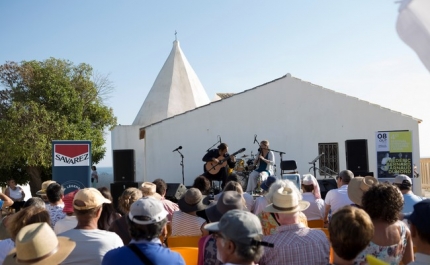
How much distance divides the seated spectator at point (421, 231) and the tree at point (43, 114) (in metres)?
22.0

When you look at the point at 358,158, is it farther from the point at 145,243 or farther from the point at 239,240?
the point at 239,240

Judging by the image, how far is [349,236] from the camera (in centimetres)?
269

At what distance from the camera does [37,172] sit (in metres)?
25.1

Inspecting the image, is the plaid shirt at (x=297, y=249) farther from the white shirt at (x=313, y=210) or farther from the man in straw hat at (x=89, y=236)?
the white shirt at (x=313, y=210)

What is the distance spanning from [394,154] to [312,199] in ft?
28.7

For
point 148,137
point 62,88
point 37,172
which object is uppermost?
point 62,88

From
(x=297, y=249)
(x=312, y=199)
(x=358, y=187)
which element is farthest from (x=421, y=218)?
(x=312, y=199)

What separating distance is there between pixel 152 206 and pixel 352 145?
12.0 m

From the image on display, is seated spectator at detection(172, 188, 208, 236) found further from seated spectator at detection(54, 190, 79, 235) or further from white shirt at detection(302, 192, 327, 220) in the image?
white shirt at detection(302, 192, 327, 220)

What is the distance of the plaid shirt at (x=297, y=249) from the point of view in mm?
3367

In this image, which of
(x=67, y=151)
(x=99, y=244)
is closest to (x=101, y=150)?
(x=67, y=151)

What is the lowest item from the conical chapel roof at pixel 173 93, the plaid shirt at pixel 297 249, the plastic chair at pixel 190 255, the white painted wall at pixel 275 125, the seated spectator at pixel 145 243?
the plastic chair at pixel 190 255

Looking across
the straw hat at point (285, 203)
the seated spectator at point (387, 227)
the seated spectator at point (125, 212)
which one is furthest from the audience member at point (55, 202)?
the seated spectator at point (387, 227)

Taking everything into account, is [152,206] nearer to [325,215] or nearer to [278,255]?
[278,255]
